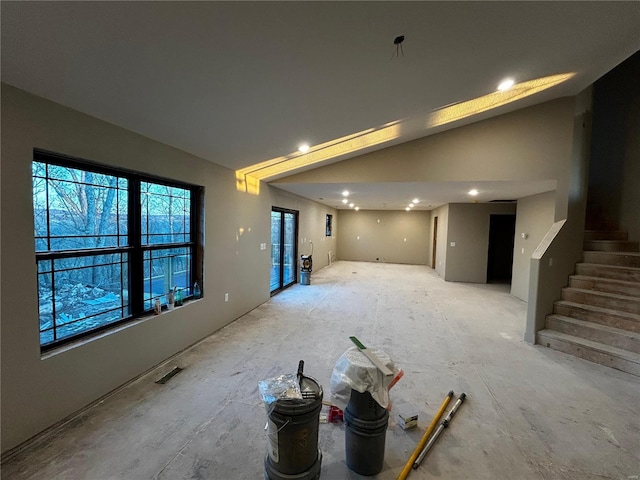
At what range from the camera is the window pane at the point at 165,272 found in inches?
124

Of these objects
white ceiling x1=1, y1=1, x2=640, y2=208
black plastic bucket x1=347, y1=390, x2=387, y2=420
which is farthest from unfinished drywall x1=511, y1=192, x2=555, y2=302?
black plastic bucket x1=347, y1=390, x2=387, y2=420

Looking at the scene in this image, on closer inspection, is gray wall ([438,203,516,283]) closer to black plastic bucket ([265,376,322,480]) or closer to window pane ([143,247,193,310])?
window pane ([143,247,193,310])

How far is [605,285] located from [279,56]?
5.22 m

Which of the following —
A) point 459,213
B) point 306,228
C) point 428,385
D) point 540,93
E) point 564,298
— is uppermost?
point 540,93

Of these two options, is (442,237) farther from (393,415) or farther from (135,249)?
(135,249)

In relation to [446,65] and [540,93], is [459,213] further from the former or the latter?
[446,65]

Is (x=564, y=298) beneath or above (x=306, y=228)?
beneath

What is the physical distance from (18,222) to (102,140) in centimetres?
92

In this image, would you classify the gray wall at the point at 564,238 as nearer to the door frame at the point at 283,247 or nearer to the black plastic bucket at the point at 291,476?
the black plastic bucket at the point at 291,476

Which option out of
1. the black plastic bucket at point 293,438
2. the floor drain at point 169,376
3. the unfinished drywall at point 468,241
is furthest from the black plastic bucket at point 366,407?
the unfinished drywall at point 468,241

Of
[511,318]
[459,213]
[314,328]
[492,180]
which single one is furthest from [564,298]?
[459,213]

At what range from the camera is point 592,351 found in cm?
345

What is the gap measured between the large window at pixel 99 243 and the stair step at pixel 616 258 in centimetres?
614

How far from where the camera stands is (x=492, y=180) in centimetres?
451
